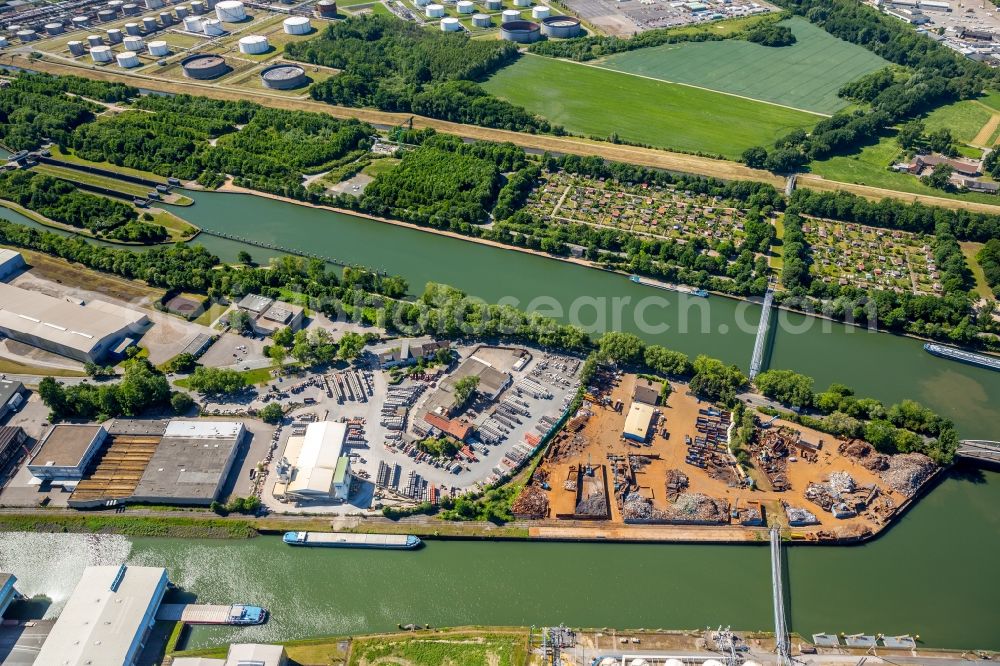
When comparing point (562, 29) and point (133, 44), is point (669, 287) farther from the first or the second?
point (133, 44)

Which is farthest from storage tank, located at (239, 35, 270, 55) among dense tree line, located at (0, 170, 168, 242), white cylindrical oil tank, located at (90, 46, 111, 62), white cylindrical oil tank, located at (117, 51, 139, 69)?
dense tree line, located at (0, 170, 168, 242)

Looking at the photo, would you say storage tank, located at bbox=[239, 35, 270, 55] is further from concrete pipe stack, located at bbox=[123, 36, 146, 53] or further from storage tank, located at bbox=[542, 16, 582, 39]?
storage tank, located at bbox=[542, 16, 582, 39]

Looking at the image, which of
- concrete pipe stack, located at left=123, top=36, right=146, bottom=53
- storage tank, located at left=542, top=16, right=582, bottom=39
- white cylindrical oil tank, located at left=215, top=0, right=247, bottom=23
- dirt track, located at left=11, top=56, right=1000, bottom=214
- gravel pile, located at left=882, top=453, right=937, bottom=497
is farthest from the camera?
white cylindrical oil tank, located at left=215, top=0, right=247, bottom=23

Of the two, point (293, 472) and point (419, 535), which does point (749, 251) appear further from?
point (293, 472)

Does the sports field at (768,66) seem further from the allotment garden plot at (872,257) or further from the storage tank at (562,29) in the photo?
the allotment garden plot at (872,257)

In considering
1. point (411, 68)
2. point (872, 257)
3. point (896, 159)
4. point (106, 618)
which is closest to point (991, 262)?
point (872, 257)

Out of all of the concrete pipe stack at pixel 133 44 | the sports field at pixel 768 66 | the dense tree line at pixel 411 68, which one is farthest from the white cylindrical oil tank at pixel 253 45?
the sports field at pixel 768 66
